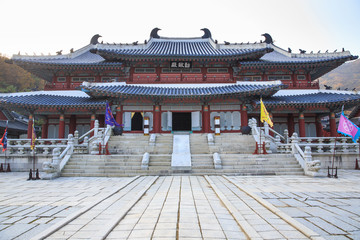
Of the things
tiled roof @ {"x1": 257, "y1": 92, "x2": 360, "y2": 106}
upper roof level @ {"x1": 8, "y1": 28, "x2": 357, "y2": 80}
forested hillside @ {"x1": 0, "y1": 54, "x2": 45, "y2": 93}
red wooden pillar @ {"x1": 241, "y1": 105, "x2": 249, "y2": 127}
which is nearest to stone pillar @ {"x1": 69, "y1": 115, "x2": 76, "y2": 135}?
upper roof level @ {"x1": 8, "y1": 28, "x2": 357, "y2": 80}

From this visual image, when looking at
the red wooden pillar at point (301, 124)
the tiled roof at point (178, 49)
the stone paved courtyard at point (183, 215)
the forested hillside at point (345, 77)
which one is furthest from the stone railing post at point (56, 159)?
the forested hillside at point (345, 77)

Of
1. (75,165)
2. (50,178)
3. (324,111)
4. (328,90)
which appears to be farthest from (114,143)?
(328,90)

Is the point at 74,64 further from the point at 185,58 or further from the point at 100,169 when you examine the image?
the point at 100,169

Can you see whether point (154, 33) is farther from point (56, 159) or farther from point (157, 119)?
point (56, 159)

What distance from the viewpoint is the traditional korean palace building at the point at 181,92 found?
17.6 meters

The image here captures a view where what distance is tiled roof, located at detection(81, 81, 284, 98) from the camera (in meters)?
16.6

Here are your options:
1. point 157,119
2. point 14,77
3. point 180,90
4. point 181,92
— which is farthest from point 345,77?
point 14,77

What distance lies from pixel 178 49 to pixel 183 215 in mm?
20727

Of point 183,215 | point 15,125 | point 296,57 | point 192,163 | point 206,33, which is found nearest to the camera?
point 183,215

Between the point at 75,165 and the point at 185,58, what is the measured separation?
43.5ft

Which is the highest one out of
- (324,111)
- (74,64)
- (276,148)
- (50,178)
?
(74,64)

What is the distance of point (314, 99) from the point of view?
18109mm

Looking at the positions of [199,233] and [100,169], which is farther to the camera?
[100,169]

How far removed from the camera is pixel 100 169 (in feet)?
36.7
